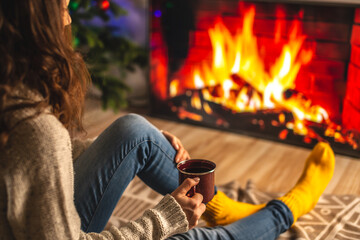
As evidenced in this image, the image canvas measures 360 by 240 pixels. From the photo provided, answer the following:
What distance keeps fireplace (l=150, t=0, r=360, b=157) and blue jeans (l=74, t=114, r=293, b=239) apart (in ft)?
3.39

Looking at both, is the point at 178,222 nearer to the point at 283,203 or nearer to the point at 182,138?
the point at 283,203

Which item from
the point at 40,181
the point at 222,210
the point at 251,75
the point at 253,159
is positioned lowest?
the point at 253,159

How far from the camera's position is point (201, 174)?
97 cm

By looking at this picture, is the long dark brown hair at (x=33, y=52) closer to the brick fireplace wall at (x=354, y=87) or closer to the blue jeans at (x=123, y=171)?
the blue jeans at (x=123, y=171)

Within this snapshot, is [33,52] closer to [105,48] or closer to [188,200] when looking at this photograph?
[188,200]

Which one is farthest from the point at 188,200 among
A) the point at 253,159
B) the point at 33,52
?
the point at 253,159

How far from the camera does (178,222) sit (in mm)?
929

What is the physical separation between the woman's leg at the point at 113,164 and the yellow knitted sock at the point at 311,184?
A: 0.51 meters

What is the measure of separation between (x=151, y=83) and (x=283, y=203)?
4.52ft

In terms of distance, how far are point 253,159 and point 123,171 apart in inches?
45.5

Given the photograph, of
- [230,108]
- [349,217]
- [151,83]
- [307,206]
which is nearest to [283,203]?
[307,206]

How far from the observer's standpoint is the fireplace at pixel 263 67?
1980mm

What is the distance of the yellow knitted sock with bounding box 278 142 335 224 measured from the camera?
1.44 meters

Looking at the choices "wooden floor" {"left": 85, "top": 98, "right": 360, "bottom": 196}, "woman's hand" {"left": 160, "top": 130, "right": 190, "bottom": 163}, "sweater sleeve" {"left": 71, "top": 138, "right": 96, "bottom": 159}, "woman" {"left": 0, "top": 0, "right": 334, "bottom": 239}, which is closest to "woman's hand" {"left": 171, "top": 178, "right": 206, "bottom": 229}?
"woman" {"left": 0, "top": 0, "right": 334, "bottom": 239}
